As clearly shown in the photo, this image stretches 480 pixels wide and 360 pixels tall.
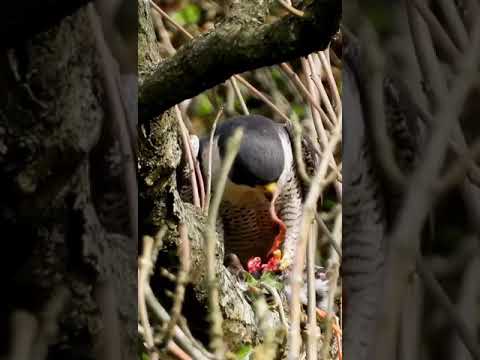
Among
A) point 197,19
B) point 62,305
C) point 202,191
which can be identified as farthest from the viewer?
point 197,19

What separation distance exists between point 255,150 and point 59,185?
3.99ft

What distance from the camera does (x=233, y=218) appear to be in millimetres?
1934

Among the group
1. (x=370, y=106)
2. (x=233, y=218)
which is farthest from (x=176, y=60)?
(x=233, y=218)

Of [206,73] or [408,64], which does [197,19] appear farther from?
[408,64]

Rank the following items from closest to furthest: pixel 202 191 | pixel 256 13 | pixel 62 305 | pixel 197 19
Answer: pixel 62 305 → pixel 256 13 → pixel 202 191 → pixel 197 19

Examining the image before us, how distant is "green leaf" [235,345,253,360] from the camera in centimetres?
89

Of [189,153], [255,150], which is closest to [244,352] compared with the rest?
[189,153]

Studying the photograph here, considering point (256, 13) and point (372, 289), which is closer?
point (372, 289)

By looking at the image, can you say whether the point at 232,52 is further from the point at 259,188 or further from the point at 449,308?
the point at 259,188

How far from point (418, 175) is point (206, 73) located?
0.38 meters

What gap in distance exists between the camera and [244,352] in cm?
94

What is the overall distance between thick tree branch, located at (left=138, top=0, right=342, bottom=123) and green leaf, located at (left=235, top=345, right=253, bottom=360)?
287 millimetres

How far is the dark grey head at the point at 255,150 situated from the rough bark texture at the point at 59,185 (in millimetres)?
953

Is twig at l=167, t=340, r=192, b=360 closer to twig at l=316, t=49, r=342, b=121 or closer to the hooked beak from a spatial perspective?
twig at l=316, t=49, r=342, b=121
